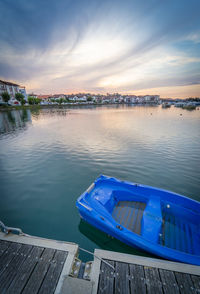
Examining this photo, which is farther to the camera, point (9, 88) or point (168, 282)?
point (9, 88)

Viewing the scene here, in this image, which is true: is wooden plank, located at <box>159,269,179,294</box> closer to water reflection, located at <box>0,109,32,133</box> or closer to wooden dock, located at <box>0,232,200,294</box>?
wooden dock, located at <box>0,232,200,294</box>

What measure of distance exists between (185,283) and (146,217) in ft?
7.30

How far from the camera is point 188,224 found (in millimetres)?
5176

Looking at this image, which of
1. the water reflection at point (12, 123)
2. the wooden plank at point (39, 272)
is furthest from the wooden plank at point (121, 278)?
the water reflection at point (12, 123)

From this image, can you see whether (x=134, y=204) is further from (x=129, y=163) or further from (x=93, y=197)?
(x=129, y=163)

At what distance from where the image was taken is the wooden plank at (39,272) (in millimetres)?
2789

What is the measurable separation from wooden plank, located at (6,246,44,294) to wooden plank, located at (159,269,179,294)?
3252mm

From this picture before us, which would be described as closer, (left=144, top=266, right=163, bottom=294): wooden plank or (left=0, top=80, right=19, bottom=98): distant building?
(left=144, top=266, right=163, bottom=294): wooden plank

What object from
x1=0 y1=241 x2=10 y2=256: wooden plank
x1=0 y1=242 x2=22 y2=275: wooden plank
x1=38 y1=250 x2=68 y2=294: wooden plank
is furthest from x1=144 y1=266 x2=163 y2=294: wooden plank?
x1=0 y1=241 x2=10 y2=256: wooden plank

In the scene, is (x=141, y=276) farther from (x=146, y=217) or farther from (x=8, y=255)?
(x=8, y=255)

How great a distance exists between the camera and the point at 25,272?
10.1 ft

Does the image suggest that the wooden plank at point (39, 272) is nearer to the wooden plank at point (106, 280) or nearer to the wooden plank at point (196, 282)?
the wooden plank at point (106, 280)

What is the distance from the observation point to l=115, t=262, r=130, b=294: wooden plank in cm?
277

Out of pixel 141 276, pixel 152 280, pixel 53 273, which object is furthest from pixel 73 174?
pixel 152 280
